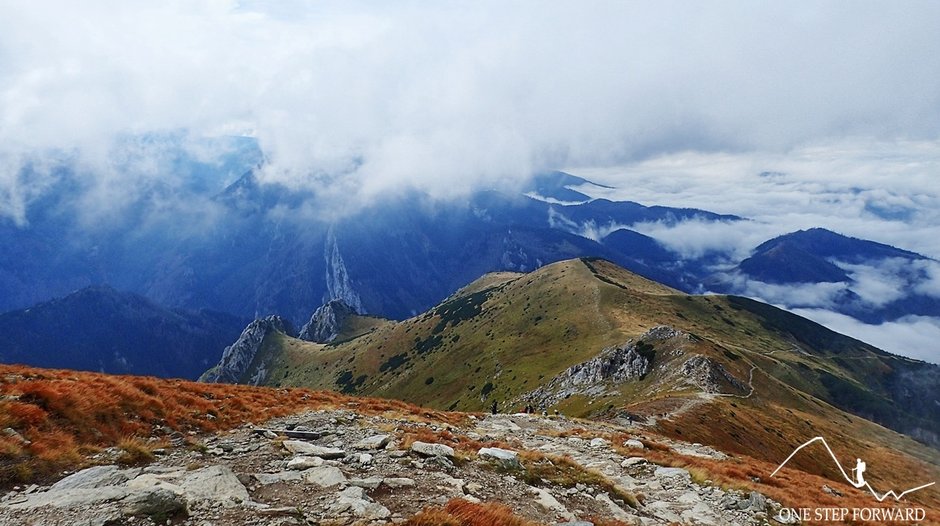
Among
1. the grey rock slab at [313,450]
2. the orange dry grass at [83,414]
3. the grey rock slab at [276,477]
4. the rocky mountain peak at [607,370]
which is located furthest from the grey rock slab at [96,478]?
the rocky mountain peak at [607,370]

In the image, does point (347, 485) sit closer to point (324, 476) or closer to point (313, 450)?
point (324, 476)

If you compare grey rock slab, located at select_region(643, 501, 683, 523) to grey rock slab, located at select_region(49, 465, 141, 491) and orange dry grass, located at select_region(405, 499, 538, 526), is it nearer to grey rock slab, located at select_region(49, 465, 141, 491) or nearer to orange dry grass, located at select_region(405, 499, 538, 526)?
orange dry grass, located at select_region(405, 499, 538, 526)

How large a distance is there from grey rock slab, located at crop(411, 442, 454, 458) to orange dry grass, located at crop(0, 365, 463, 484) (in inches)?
326

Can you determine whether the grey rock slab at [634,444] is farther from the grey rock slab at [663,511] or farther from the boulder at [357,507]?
the boulder at [357,507]

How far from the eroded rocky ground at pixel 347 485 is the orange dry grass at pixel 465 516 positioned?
29.9 inches

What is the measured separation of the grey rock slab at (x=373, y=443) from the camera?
702 inches

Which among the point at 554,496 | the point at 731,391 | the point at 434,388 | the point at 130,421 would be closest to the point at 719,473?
the point at 554,496

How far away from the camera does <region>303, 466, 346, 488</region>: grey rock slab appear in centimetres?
1326

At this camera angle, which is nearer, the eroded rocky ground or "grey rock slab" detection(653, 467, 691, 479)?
the eroded rocky ground

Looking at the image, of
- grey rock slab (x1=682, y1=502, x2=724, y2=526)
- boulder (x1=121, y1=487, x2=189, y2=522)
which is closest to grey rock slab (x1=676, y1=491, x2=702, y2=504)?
grey rock slab (x1=682, y1=502, x2=724, y2=526)

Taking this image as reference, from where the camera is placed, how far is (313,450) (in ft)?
53.5

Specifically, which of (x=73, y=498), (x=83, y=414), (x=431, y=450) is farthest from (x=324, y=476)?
(x=83, y=414)

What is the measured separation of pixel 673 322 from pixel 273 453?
169m

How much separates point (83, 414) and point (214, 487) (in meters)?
6.71
